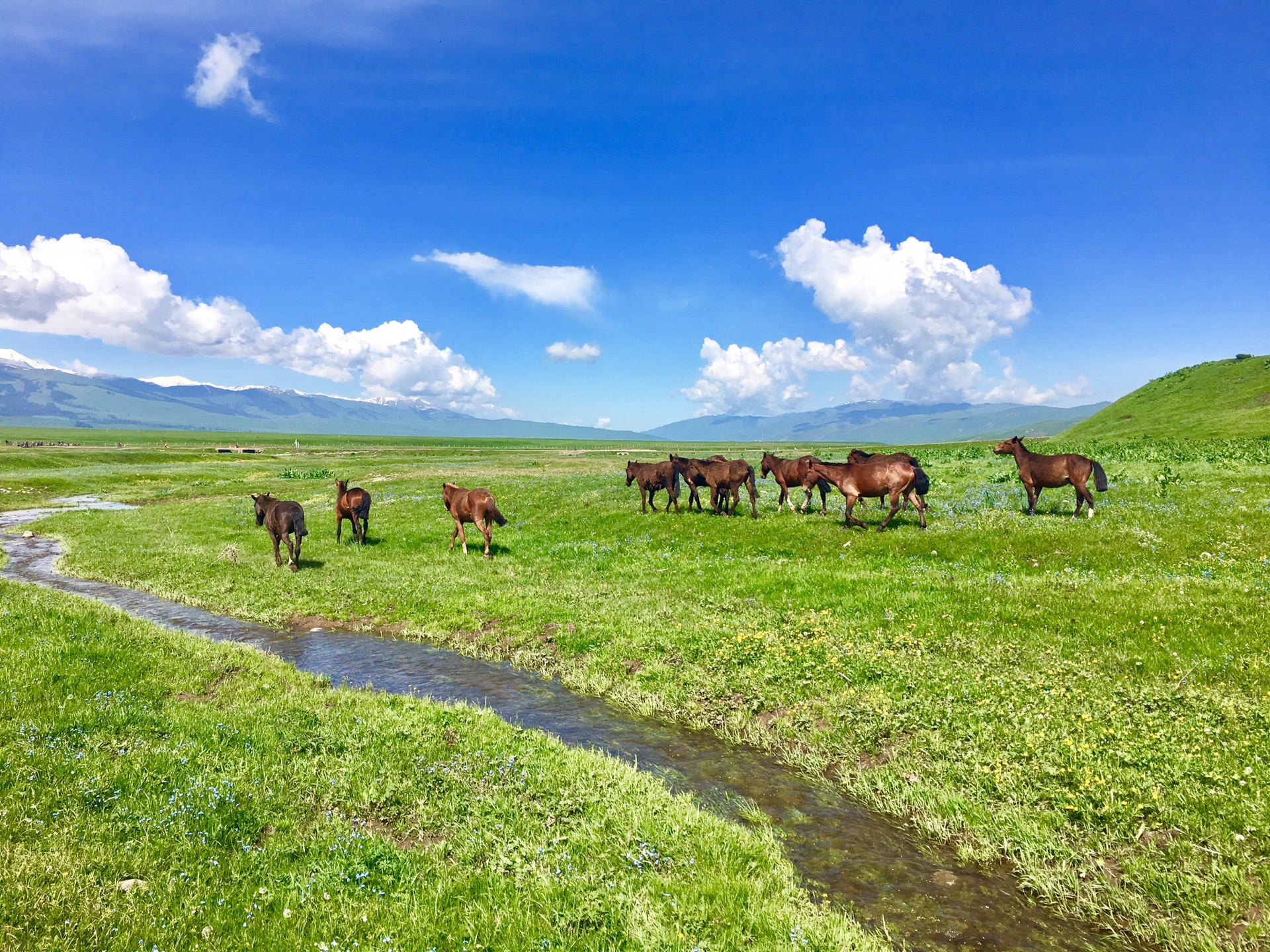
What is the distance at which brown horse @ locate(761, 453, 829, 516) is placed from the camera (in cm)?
2694

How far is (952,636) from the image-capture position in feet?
42.7

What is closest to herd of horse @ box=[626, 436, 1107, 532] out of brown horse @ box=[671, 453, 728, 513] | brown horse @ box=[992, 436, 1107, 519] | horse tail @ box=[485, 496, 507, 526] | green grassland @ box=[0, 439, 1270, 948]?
brown horse @ box=[992, 436, 1107, 519]

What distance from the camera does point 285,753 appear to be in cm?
954

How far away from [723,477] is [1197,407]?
100075 mm

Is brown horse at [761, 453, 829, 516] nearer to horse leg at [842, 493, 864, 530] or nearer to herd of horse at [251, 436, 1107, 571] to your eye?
herd of horse at [251, 436, 1107, 571]

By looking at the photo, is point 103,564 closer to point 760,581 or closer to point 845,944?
point 760,581

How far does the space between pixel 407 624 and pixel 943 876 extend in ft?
49.3

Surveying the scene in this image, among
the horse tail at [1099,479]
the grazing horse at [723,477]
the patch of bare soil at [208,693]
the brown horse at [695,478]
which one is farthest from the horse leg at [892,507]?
the patch of bare soil at [208,693]

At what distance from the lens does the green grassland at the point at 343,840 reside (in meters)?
5.80

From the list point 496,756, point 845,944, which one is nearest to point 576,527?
point 496,756

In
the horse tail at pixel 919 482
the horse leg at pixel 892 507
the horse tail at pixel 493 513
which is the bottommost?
the horse tail at pixel 493 513

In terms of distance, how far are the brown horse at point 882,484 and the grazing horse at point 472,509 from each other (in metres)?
13.4

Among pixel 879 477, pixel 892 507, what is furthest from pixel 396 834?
pixel 879 477

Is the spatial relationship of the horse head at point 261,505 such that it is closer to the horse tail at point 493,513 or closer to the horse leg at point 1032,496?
the horse tail at point 493,513
